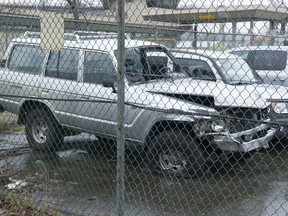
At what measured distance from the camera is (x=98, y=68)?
7.08 meters

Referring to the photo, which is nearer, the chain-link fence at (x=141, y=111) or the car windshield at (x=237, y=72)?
the chain-link fence at (x=141, y=111)

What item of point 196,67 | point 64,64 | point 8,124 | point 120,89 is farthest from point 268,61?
point 120,89

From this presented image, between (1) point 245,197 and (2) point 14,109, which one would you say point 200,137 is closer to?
(1) point 245,197

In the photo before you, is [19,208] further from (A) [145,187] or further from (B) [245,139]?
A: (B) [245,139]

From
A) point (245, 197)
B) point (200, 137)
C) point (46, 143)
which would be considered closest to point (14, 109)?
point (46, 143)

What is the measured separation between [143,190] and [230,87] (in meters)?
2.33

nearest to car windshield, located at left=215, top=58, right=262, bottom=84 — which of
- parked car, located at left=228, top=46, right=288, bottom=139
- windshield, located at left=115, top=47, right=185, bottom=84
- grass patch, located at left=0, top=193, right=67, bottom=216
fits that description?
parked car, located at left=228, top=46, right=288, bottom=139

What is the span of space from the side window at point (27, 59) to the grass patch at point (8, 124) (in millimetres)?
1639

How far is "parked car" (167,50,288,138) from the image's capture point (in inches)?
249

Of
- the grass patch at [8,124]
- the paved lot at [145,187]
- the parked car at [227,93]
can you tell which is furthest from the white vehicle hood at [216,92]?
the grass patch at [8,124]

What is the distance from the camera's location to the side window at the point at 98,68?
6.89 m

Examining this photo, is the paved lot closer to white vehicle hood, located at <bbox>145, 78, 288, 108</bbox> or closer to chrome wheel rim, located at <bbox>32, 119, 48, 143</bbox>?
chrome wheel rim, located at <bbox>32, 119, 48, 143</bbox>

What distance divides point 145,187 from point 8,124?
4.52 metres

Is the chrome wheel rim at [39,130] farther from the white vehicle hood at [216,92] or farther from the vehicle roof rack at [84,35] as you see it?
the white vehicle hood at [216,92]
